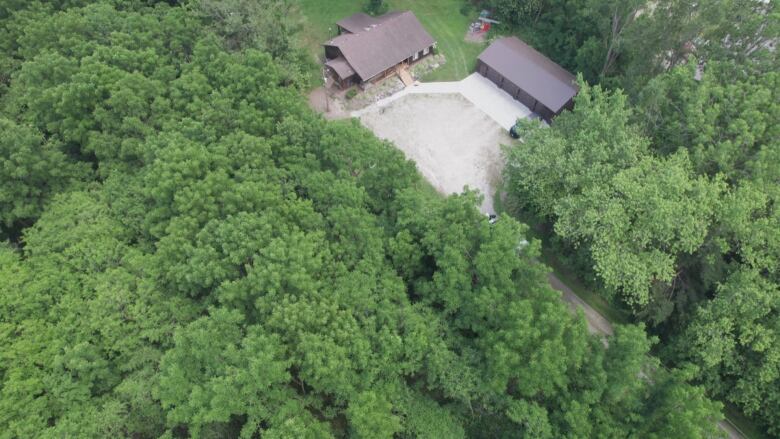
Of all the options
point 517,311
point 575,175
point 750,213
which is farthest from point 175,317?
point 750,213

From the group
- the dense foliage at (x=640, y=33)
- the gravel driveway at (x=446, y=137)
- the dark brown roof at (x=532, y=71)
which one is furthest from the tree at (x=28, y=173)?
the dense foliage at (x=640, y=33)

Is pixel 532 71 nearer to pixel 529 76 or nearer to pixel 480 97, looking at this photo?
pixel 529 76

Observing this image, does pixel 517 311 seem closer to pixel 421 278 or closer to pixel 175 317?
pixel 421 278

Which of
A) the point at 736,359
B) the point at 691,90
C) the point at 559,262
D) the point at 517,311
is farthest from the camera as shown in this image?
the point at 559,262

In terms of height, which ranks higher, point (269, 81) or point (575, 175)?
point (575, 175)

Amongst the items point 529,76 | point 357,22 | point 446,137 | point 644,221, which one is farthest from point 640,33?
point 357,22

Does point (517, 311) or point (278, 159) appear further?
point (278, 159)

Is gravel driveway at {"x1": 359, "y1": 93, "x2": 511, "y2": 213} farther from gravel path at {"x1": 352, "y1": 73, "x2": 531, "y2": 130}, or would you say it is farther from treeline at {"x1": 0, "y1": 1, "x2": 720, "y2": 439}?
treeline at {"x1": 0, "y1": 1, "x2": 720, "y2": 439}
